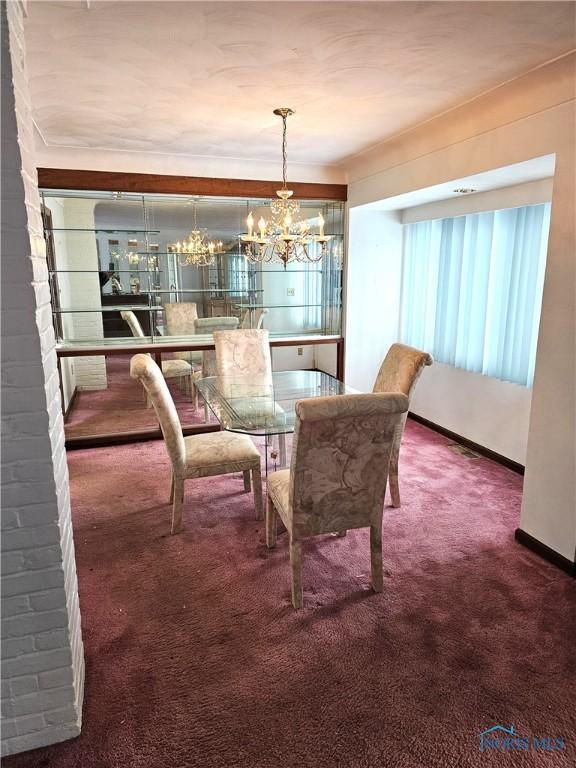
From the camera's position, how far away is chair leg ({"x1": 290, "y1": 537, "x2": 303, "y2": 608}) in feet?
7.34

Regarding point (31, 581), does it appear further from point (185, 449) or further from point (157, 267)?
point (157, 267)

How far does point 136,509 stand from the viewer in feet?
10.5

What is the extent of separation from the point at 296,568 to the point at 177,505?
91cm

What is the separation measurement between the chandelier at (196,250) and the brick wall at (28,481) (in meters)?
2.90

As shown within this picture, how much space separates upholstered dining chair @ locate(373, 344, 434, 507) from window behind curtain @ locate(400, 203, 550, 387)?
966 mm

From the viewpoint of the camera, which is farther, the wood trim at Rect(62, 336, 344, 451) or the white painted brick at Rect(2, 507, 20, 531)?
the wood trim at Rect(62, 336, 344, 451)

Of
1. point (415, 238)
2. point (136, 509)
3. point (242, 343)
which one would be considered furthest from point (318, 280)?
point (136, 509)

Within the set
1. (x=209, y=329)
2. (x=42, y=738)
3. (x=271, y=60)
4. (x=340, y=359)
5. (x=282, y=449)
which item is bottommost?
(x=42, y=738)

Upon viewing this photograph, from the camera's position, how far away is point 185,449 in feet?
9.66

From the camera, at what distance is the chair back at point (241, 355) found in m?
3.97

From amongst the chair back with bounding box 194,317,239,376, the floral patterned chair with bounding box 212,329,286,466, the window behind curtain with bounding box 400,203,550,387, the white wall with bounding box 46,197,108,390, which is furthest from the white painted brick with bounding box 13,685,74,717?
the window behind curtain with bounding box 400,203,550,387

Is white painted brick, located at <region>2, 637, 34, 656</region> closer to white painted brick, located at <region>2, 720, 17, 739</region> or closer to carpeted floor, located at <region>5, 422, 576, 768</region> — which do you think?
white painted brick, located at <region>2, 720, 17, 739</region>

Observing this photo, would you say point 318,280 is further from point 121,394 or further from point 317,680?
point 317,680

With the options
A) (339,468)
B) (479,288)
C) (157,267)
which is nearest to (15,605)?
(339,468)
